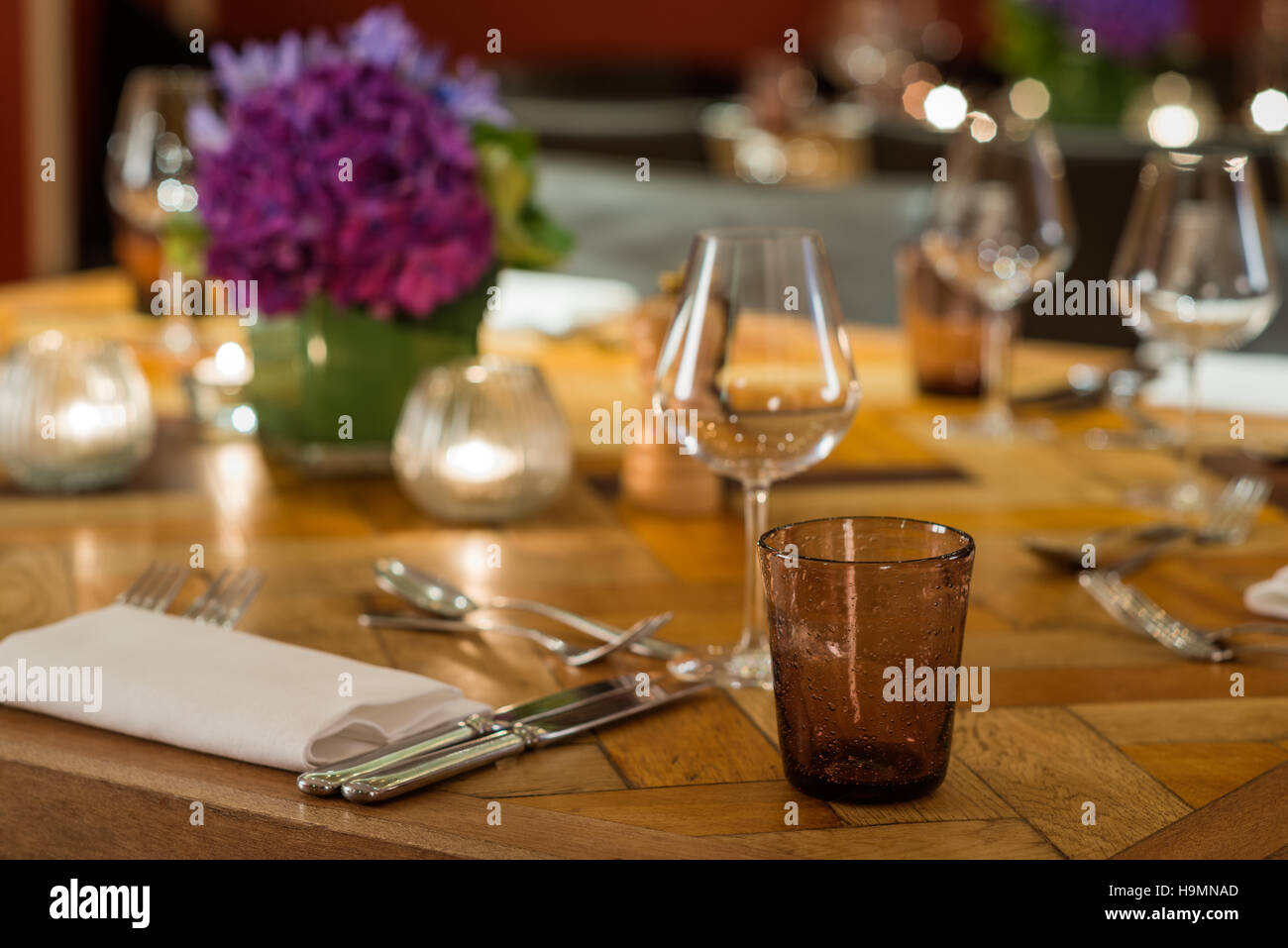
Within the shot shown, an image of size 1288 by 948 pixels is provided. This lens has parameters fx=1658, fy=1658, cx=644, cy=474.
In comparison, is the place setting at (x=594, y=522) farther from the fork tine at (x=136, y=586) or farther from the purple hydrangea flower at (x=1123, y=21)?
the purple hydrangea flower at (x=1123, y=21)

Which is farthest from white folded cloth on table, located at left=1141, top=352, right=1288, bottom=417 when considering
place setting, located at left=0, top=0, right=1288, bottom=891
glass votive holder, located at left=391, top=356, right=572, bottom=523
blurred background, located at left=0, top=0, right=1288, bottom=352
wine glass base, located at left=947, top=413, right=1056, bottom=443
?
glass votive holder, located at left=391, top=356, right=572, bottom=523

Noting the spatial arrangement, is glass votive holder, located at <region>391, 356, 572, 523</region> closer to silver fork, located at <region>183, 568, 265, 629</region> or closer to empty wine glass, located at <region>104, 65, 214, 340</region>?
silver fork, located at <region>183, 568, 265, 629</region>

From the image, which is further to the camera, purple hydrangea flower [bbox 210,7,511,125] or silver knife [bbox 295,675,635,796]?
purple hydrangea flower [bbox 210,7,511,125]

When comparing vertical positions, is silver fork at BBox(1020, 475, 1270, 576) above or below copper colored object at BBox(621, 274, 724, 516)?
below

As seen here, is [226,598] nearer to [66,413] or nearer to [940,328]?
[66,413]

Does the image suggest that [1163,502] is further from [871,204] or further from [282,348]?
[871,204]

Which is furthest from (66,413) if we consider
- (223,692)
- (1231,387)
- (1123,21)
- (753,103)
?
(753,103)

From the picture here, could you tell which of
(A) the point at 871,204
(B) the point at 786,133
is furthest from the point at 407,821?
(B) the point at 786,133

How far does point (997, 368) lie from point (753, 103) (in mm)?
3090

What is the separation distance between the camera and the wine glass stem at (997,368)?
60.5 inches

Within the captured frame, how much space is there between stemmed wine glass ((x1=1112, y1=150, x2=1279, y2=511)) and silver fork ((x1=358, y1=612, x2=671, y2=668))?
1.61 ft

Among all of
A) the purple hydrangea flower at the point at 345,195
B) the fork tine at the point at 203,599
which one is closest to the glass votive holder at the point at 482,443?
the purple hydrangea flower at the point at 345,195

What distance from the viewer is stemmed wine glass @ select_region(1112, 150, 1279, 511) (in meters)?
1.20
